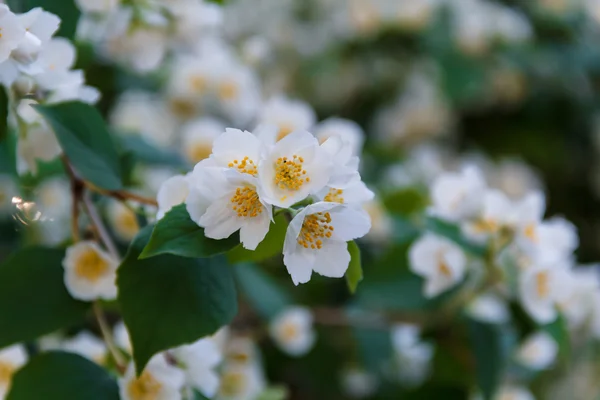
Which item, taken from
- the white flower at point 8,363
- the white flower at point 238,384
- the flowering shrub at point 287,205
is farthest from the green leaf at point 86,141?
the white flower at point 238,384

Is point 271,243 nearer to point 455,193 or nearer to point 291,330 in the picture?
point 455,193

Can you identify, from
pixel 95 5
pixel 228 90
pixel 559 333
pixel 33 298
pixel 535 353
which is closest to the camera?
pixel 33 298

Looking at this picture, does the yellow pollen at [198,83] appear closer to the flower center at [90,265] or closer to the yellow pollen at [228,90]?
the yellow pollen at [228,90]

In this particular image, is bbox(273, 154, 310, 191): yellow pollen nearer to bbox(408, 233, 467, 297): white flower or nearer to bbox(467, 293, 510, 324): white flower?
bbox(408, 233, 467, 297): white flower

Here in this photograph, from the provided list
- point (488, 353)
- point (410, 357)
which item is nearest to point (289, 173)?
point (488, 353)

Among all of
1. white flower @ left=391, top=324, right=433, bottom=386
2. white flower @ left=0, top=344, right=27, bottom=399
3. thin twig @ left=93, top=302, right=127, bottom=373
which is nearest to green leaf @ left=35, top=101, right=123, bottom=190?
thin twig @ left=93, top=302, right=127, bottom=373

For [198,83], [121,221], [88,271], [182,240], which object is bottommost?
[121,221]

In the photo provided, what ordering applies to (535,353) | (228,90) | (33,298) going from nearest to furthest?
1. (33,298)
2. (535,353)
3. (228,90)

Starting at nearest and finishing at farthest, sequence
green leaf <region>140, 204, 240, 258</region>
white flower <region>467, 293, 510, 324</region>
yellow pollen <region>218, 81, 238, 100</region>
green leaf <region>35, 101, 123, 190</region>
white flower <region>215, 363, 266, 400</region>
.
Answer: green leaf <region>140, 204, 240, 258</region> < green leaf <region>35, 101, 123, 190</region> < white flower <region>215, 363, 266, 400</region> < white flower <region>467, 293, 510, 324</region> < yellow pollen <region>218, 81, 238, 100</region>
